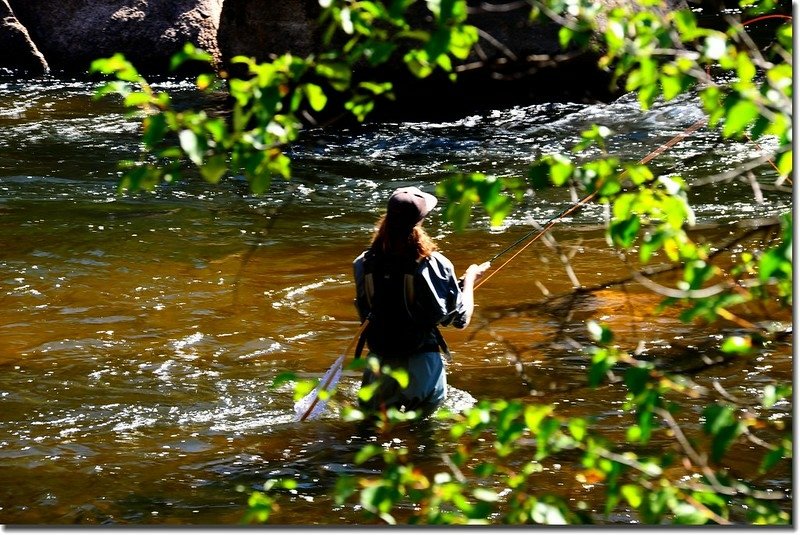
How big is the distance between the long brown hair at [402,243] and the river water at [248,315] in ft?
1.68

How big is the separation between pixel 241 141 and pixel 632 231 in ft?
3.32

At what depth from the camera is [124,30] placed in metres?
18.8

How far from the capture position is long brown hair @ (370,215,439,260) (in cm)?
567

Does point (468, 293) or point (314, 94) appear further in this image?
point (468, 293)

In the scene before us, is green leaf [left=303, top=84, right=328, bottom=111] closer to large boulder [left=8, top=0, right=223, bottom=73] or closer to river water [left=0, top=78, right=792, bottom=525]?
river water [left=0, top=78, right=792, bottom=525]

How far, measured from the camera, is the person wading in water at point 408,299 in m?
5.67

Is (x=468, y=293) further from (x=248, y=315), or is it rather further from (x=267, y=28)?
(x=267, y=28)

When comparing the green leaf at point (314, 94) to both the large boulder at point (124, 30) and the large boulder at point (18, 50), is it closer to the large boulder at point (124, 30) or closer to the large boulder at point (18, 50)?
the large boulder at point (124, 30)

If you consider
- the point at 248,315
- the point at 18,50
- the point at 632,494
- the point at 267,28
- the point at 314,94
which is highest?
the point at 314,94

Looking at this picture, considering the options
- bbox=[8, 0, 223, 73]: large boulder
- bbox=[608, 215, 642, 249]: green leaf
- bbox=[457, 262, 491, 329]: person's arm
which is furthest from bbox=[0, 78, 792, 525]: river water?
bbox=[8, 0, 223, 73]: large boulder

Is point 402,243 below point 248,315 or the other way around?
the other way around

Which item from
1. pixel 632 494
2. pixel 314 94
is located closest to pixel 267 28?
pixel 314 94

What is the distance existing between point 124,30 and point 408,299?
14.3 m

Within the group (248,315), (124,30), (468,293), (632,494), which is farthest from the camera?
(124,30)
